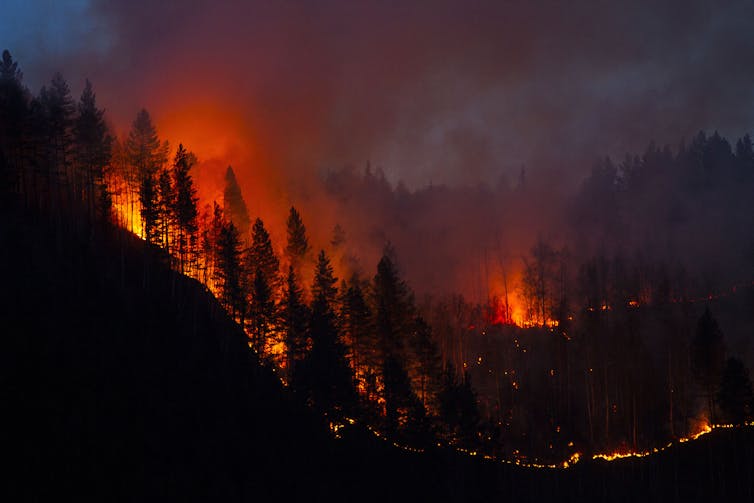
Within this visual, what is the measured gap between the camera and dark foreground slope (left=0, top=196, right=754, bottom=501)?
116 ft

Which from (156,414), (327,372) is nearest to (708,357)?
(327,372)

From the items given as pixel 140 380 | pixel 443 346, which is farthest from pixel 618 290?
pixel 140 380

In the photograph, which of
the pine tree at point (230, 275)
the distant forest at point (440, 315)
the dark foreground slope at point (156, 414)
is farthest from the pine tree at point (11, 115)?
the pine tree at point (230, 275)

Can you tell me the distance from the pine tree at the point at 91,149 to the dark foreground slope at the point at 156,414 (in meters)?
9.47

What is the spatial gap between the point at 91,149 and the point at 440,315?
69.5 metres

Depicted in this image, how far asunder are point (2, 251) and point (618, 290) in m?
107

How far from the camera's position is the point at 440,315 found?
114m

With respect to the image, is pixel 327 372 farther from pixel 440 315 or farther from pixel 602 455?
pixel 440 315

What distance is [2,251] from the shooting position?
4638 cm

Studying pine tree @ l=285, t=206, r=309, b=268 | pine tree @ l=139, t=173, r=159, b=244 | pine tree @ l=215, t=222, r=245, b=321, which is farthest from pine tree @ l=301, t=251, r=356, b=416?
pine tree @ l=285, t=206, r=309, b=268

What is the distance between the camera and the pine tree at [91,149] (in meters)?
67.4

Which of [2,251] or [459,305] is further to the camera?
[459,305]

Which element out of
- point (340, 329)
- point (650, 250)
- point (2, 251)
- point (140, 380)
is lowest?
point (140, 380)

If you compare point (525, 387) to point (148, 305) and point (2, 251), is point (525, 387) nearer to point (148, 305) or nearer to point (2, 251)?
point (148, 305)
